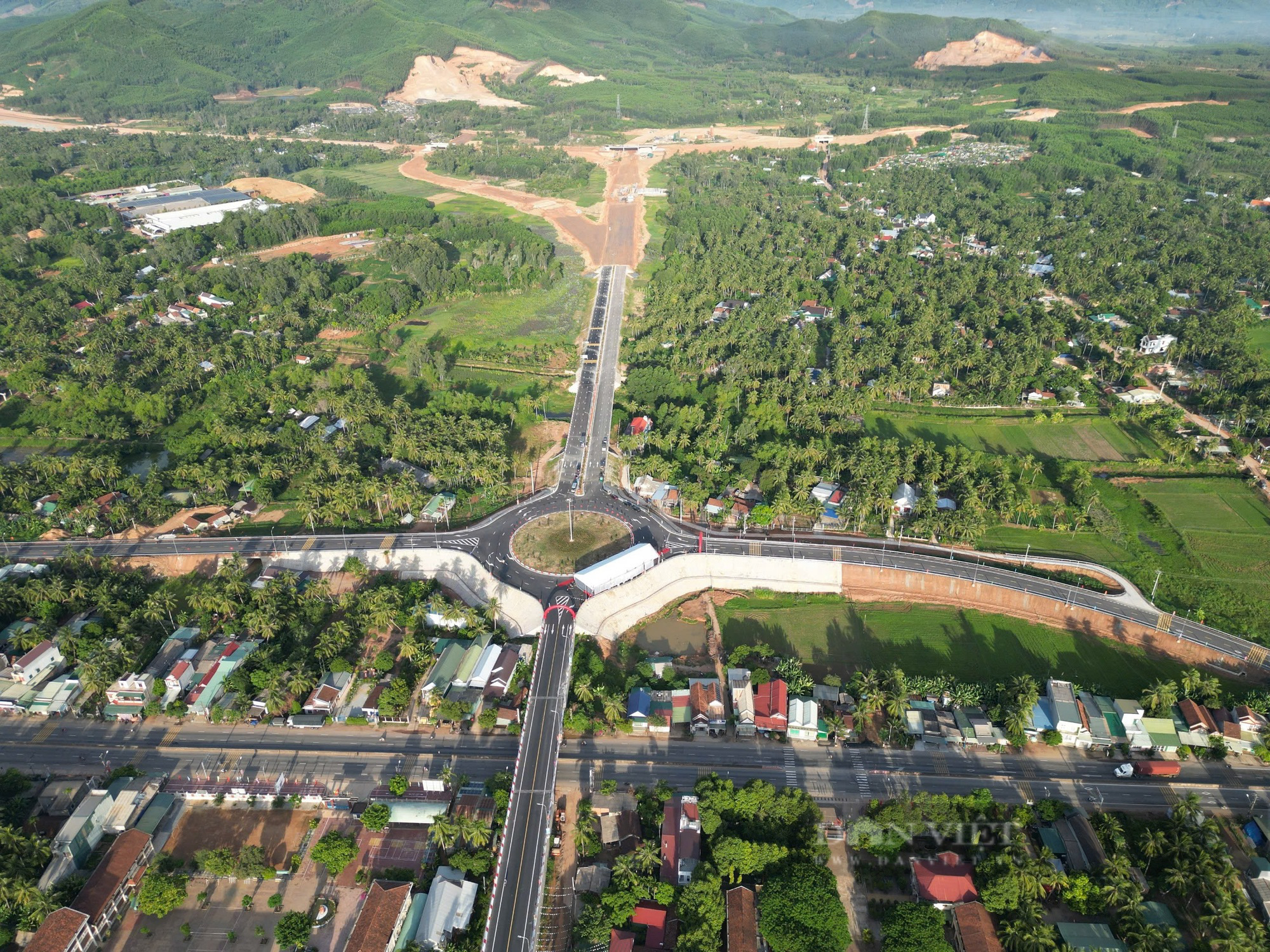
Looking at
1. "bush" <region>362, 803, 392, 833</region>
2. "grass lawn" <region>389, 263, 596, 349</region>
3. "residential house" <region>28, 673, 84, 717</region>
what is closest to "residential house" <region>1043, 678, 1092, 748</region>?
"bush" <region>362, 803, 392, 833</region>

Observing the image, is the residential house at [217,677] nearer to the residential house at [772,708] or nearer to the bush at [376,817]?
the bush at [376,817]

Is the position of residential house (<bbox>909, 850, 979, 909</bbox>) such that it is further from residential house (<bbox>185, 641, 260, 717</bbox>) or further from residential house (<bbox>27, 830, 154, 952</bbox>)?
residential house (<bbox>185, 641, 260, 717</bbox>)

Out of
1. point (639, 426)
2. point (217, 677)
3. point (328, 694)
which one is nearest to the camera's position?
point (328, 694)

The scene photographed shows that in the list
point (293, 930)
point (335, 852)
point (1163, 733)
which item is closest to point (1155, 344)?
point (1163, 733)

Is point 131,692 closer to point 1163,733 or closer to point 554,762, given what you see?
point 554,762

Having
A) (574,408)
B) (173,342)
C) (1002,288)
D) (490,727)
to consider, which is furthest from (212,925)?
(1002,288)

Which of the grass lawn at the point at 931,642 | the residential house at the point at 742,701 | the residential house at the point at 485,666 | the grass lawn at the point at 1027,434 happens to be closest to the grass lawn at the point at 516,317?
the grass lawn at the point at 1027,434

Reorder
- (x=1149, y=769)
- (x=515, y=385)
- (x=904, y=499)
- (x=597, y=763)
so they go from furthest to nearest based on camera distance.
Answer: (x=515, y=385) < (x=904, y=499) < (x=597, y=763) < (x=1149, y=769)
